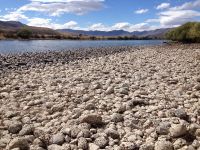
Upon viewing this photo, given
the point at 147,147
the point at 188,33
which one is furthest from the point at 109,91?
the point at 188,33

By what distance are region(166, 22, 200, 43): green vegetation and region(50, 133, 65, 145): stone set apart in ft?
241

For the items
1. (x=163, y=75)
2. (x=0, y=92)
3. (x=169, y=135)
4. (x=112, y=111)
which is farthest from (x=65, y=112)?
(x=163, y=75)

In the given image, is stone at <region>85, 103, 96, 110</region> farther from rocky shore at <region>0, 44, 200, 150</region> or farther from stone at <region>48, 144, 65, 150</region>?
stone at <region>48, 144, 65, 150</region>

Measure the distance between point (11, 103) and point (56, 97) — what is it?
5.79ft

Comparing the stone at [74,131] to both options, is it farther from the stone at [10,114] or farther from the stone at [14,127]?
the stone at [10,114]

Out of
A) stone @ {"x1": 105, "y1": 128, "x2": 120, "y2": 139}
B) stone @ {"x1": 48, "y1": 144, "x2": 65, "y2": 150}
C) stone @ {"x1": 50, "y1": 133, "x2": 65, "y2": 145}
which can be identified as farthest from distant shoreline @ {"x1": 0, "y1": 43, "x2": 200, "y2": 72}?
stone @ {"x1": 48, "y1": 144, "x2": 65, "y2": 150}

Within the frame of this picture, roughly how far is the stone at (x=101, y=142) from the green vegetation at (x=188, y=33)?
240ft

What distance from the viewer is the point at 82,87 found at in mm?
14719

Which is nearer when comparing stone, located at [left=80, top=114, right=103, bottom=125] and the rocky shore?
the rocky shore

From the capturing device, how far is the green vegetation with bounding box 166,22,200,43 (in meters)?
79.4

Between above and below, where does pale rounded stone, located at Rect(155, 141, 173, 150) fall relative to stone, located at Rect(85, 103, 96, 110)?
below

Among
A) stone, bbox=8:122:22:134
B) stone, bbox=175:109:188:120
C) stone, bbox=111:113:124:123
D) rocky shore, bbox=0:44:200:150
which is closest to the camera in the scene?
rocky shore, bbox=0:44:200:150

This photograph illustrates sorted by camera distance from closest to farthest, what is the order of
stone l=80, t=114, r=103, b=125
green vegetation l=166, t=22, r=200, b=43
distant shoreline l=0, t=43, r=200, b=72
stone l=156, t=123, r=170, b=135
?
stone l=156, t=123, r=170, b=135 → stone l=80, t=114, r=103, b=125 → distant shoreline l=0, t=43, r=200, b=72 → green vegetation l=166, t=22, r=200, b=43

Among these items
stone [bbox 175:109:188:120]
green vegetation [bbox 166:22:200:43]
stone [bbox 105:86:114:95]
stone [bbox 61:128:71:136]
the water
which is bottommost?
the water
